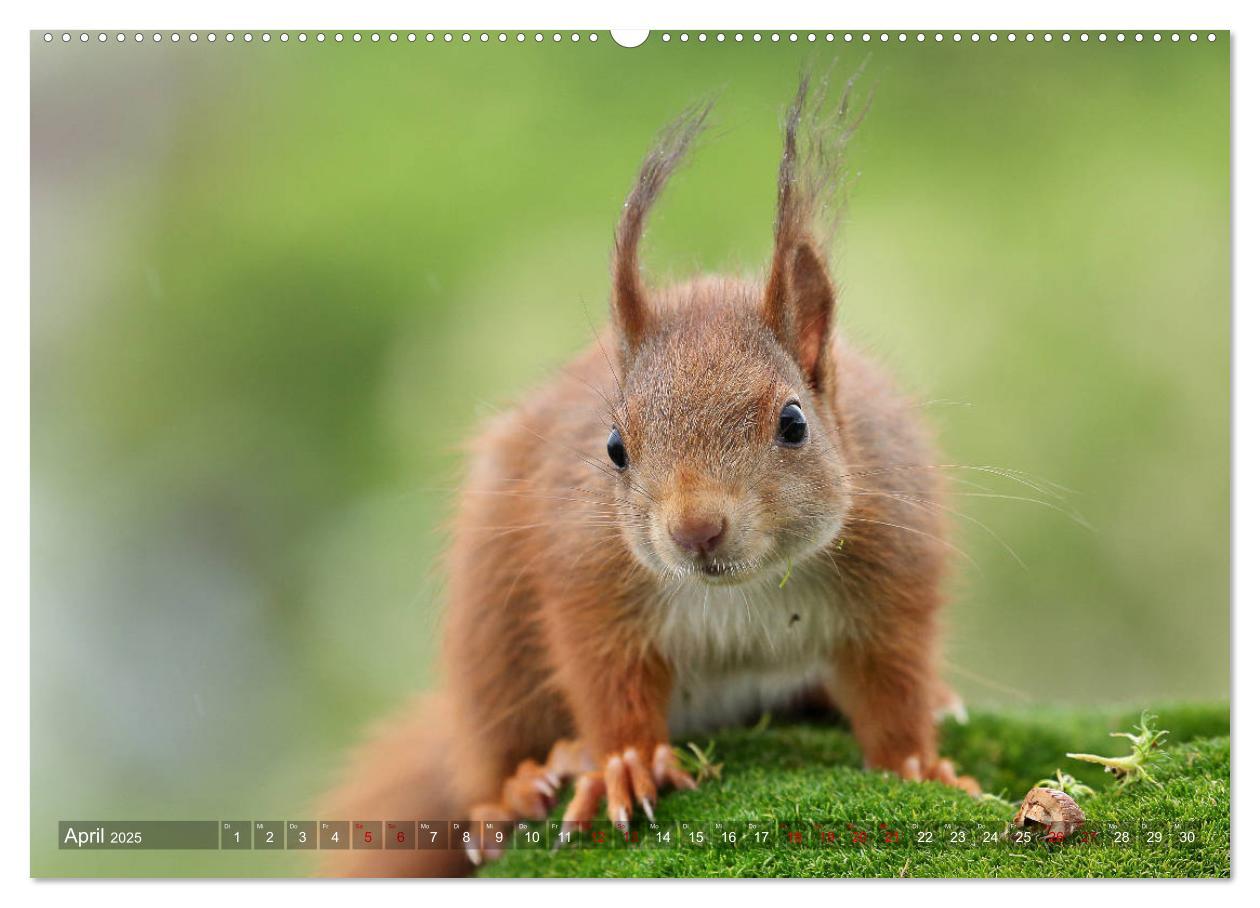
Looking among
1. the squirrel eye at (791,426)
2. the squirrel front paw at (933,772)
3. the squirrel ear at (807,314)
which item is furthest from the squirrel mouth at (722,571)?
the squirrel front paw at (933,772)

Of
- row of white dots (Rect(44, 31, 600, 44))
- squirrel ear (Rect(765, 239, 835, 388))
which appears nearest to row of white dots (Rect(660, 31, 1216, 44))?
row of white dots (Rect(44, 31, 600, 44))

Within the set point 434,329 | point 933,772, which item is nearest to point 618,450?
point 933,772

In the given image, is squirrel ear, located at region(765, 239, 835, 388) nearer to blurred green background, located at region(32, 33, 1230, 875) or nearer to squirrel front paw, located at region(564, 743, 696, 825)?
blurred green background, located at region(32, 33, 1230, 875)

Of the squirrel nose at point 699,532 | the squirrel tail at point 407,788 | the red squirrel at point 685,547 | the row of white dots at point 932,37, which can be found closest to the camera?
the squirrel nose at point 699,532

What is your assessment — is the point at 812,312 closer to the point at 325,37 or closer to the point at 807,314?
the point at 807,314

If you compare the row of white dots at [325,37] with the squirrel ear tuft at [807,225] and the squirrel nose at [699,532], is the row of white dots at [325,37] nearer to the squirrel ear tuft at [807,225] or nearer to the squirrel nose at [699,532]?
the squirrel ear tuft at [807,225]

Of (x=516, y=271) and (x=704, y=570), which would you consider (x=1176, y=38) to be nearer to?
(x=704, y=570)

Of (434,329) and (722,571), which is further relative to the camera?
(434,329)
